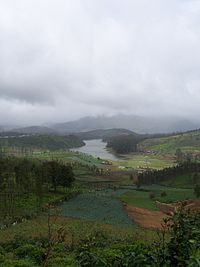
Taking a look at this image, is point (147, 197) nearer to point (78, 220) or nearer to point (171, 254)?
point (78, 220)

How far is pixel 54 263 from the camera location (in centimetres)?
2097

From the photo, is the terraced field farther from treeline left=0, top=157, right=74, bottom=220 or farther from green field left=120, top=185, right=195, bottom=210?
treeline left=0, top=157, right=74, bottom=220

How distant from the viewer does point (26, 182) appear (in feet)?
233

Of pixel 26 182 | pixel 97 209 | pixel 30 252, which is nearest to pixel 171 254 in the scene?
pixel 30 252

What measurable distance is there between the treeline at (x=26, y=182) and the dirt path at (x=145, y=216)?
560 inches

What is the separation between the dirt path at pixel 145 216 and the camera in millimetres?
52013

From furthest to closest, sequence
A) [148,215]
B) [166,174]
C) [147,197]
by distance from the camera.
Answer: [166,174] < [147,197] < [148,215]

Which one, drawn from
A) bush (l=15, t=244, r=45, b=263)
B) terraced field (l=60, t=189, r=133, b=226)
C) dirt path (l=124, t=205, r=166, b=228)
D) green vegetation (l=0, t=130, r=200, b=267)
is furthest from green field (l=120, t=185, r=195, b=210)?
bush (l=15, t=244, r=45, b=263)

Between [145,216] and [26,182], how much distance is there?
24.2 meters

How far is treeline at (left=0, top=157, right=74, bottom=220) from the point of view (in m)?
59.1

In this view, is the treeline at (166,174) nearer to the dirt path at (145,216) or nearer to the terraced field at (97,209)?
the terraced field at (97,209)

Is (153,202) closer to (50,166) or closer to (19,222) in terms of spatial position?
(50,166)

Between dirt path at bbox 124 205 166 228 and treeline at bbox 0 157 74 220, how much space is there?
46.7 ft

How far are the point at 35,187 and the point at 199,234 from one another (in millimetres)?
67407
